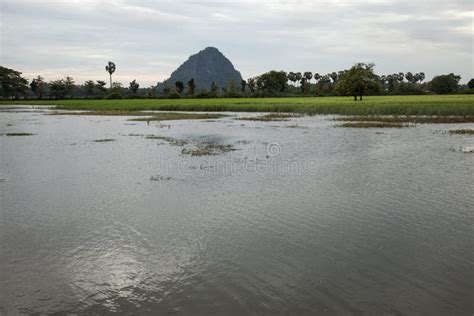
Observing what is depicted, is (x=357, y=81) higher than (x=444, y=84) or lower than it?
lower

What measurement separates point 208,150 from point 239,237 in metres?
15.2

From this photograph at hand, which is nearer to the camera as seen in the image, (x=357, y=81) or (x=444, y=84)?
(x=357, y=81)

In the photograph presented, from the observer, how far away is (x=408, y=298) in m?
6.54

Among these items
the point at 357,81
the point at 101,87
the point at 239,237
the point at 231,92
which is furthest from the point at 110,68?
the point at 239,237

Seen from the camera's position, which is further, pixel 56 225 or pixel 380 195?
pixel 380 195

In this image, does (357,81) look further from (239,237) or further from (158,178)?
(239,237)

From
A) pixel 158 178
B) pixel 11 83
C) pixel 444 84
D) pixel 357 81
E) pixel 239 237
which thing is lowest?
pixel 239 237

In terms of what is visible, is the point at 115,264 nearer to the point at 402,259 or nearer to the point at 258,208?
the point at 258,208

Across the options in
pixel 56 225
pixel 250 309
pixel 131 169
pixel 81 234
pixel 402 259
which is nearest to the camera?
pixel 250 309

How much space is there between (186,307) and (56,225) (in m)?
5.94

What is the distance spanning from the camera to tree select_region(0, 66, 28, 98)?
134m

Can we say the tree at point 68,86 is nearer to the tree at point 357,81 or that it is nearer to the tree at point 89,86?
the tree at point 89,86

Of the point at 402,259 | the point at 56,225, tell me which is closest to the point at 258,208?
the point at 402,259

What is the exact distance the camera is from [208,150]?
24.5 meters
